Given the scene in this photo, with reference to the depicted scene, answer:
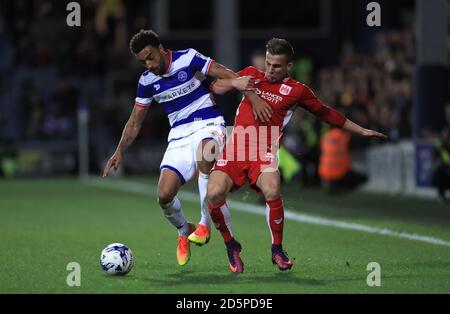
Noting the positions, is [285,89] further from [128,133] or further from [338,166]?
[338,166]

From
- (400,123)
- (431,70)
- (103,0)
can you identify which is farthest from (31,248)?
(103,0)

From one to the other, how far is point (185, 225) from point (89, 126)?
21.9m

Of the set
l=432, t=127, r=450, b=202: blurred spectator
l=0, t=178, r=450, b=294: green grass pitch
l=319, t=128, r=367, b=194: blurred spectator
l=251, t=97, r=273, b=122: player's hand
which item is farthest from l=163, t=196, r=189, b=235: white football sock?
l=319, t=128, r=367, b=194: blurred spectator

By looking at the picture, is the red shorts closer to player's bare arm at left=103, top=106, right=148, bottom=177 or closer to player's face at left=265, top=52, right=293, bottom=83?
player's face at left=265, top=52, right=293, bottom=83

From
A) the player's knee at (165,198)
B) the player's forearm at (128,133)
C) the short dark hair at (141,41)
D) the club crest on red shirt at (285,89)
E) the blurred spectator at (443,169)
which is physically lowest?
the blurred spectator at (443,169)

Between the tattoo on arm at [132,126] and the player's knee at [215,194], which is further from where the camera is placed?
the tattoo on arm at [132,126]

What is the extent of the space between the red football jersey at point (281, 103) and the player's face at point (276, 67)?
7 centimetres

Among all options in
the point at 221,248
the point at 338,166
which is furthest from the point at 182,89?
the point at 338,166

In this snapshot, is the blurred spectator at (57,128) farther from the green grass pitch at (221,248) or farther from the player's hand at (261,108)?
the player's hand at (261,108)

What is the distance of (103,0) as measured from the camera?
3403cm

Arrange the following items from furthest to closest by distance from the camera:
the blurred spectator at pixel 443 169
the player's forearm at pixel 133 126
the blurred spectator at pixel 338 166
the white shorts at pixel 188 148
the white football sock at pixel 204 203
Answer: the blurred spectator at pixel 338 166 < the blurred spectator at pixel 443 169 < the white football sock at pixel 204 203 < the player's forearm at pixel 133 126 < the white shorts at pixel 188 148

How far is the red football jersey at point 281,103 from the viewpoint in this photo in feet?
32.8

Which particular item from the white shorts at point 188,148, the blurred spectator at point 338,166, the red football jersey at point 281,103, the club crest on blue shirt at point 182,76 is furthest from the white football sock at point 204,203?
the blurred spectator at point 338,166

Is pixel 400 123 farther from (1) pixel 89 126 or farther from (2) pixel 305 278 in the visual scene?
(2) pixel 305 278
